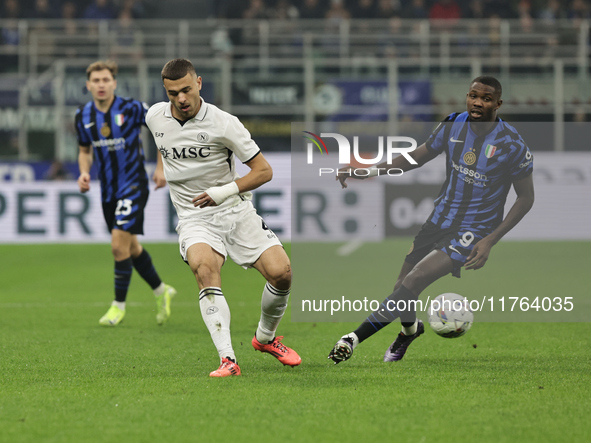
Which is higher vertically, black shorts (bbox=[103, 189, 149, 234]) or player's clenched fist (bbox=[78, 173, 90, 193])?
player's clenched fist (bbox=[78, 173, 90, 193])

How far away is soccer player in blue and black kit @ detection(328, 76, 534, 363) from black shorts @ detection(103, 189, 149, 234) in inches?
101

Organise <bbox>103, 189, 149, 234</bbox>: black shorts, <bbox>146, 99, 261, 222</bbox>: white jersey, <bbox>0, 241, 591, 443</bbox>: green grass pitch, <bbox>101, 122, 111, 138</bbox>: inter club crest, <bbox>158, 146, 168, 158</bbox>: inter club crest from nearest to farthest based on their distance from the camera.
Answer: <bbox>0, 241, 591, 443</bbox>: green grass pitch, <bbox>146, 99, 261, 222</bbox>: white jersey, <bbox>158, 146, 168, 158</bbox>: inter club crest, <bbox>103, 189, 149, 234</bbox>: black shorts, <bbox>101, 122, 111, 138</bbox>: inter club crest

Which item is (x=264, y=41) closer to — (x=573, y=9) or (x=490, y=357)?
(x=573, y=9)

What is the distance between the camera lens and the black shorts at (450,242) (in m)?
5.88

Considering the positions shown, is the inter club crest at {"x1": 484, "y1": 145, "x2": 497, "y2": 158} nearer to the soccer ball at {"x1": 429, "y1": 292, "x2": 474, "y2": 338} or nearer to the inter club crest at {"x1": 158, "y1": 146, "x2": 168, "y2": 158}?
the soccer ball at {"x1": 429, "y1": 292, "x2": 474, "y2": 338}

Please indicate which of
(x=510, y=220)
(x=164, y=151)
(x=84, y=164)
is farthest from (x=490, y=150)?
(x=84, y=164)

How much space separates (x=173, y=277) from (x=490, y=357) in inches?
270

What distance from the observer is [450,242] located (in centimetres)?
593

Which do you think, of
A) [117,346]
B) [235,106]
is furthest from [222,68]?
[117,346]

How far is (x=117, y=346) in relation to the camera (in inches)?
266

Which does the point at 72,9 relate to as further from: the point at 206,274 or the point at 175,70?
the point at 206,274

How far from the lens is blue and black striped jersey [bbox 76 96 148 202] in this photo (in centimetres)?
790

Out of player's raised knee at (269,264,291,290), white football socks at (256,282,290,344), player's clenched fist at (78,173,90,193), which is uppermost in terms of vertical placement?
player's clenched fist at (78,173,90,193)

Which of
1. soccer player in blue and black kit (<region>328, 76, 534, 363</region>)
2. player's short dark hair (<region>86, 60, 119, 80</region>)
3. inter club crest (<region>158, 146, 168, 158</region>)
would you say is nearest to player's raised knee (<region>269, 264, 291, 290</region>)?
soccer player in blue and black kit (<region>328, 76, 534, 363</region>)
